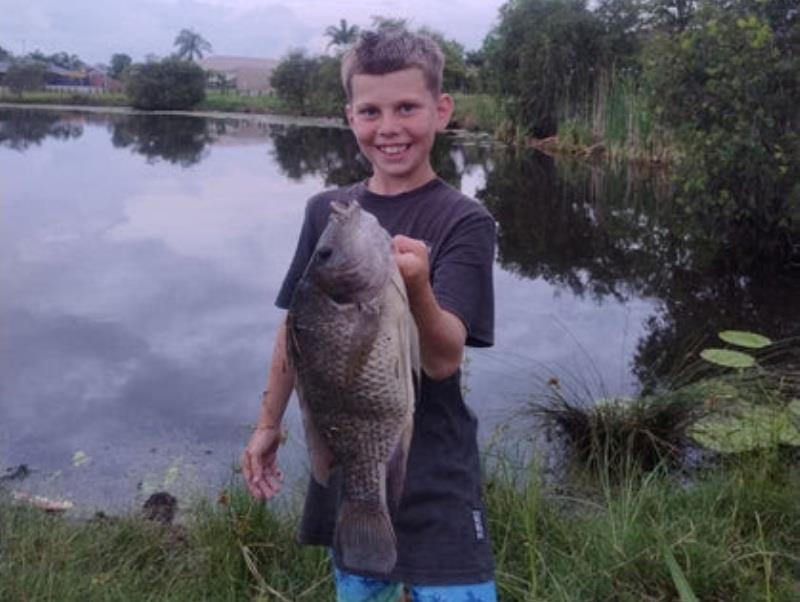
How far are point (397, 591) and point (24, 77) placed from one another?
83.1m

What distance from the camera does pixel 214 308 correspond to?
36.0 feet

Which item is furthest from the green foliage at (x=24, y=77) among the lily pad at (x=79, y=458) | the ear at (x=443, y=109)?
the ear at (x=443, y=109)

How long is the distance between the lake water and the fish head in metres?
3.65

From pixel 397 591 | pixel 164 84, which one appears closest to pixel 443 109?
pixel 397 591

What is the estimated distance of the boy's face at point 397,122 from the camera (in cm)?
225

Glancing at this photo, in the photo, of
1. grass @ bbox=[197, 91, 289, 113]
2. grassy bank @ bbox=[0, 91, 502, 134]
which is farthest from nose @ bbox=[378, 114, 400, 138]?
grass @ bbox=[197, 91, 289, 113]

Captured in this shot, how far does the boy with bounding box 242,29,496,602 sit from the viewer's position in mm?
2199

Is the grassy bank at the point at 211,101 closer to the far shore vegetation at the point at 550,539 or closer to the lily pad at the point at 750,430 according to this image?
the lily pad at the point at 750,430

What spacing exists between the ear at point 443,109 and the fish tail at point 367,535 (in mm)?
983

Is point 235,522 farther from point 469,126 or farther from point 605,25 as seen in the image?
point 469,126

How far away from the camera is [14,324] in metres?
10.2

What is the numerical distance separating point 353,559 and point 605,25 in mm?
36522

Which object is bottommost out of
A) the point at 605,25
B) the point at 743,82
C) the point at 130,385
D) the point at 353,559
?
the point at 130,385

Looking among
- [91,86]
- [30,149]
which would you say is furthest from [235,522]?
[91,86]
